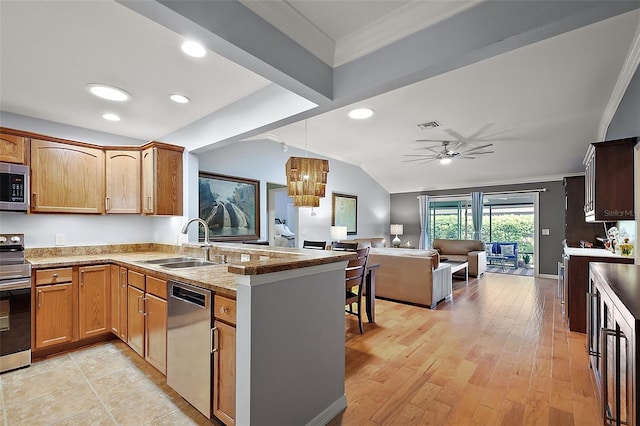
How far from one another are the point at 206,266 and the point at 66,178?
207 cm

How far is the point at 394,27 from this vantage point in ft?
5.61

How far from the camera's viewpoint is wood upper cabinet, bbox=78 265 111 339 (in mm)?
2857

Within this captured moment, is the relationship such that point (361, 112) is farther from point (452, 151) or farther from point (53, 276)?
point (53, 276)

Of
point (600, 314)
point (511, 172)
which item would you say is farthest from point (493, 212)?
point (600, 314)

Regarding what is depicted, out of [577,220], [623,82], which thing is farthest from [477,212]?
[623,82]

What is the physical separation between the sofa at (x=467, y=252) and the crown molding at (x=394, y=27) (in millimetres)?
5879

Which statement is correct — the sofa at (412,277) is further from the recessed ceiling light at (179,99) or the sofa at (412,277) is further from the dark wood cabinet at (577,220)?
the recessed ceiling light at (179,99)

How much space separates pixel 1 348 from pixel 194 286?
1.99 metres

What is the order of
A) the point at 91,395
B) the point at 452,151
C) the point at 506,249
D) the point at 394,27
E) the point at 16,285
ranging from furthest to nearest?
the point at 506,249 → the point at 452,151 → the point at 16,285 → the point at 91,395 → the point at 394,27

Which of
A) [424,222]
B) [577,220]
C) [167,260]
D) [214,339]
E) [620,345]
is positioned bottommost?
[214,339]

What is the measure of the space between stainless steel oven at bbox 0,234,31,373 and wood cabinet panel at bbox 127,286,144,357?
75cm

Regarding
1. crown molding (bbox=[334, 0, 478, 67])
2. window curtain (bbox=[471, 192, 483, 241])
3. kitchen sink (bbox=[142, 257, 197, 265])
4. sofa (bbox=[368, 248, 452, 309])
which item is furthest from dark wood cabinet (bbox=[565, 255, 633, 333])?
window curtain (bbox=[471, 192, 483, 241])

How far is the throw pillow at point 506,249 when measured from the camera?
808cm

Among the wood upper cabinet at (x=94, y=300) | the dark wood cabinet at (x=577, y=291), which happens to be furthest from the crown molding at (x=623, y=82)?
the wood upper cabinet at (x=94, y=300)
